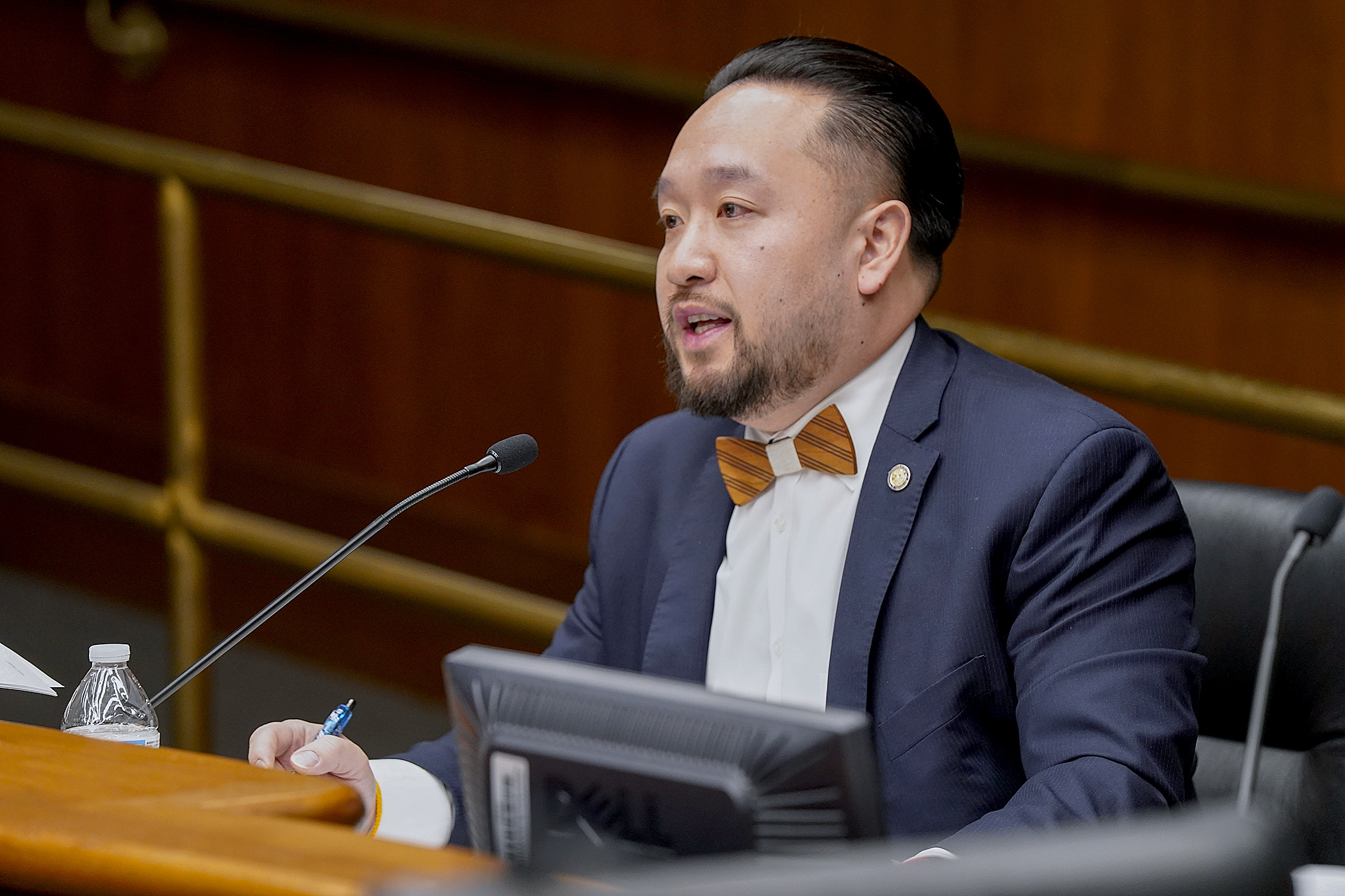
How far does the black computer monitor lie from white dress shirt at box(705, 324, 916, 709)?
0.65 meters

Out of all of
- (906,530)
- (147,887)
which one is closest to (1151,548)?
(906,530)

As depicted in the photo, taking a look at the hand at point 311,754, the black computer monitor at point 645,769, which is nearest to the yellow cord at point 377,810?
the hand at point 311,754

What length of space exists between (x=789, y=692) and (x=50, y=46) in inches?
125

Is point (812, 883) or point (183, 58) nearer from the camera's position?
point (812, 883)

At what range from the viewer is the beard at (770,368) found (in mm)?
1578

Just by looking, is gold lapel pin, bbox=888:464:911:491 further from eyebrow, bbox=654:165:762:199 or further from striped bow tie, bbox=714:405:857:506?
eyebrow, bbox=654:165:762:199

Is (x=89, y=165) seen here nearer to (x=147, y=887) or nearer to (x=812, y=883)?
(x=147, y=887)

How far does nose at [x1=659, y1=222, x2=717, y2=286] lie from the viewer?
1.58 metres

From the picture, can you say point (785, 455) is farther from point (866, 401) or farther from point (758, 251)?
point (758, 251)

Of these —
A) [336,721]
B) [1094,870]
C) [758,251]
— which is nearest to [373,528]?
[336,721]

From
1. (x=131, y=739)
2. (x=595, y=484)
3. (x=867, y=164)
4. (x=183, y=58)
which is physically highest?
(x=183, y=58)

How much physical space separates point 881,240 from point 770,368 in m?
0.17

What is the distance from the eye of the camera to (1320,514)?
142 centimetres

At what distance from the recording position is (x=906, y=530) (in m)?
1.51
